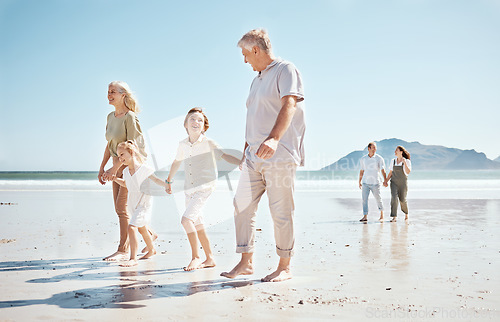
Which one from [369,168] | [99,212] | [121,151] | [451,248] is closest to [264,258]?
[121,151]

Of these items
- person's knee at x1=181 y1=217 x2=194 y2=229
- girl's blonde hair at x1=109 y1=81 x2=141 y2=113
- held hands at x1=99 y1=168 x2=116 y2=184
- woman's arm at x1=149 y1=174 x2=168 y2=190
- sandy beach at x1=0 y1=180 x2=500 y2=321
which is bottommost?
sandy beach at x1=0 y1=180 x2=500 y2=321

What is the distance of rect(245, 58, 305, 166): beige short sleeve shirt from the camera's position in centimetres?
362

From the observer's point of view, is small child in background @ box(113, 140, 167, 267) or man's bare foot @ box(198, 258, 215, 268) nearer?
man's bare foot @ box(198, 258, 215, 268)

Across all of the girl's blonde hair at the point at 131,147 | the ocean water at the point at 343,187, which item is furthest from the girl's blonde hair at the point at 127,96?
the ocean water at the point at 343,187

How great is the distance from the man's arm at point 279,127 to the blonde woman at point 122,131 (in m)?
2.34

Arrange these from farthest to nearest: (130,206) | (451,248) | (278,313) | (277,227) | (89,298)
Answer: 1. (451,248)
2. (130,206)
3. (277,227)
4. (89,298)
5. (278,313)

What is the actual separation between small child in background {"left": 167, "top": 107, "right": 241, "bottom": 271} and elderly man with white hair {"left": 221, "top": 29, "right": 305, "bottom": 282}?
790mm

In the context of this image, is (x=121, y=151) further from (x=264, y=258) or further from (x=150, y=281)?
(x=264, y=258)

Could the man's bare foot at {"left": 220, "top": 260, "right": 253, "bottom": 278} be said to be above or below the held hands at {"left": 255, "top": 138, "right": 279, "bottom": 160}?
below

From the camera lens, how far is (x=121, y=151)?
199 inches

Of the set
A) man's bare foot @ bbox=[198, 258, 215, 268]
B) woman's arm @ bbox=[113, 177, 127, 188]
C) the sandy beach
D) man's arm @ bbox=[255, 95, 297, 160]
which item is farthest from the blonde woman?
man's arm @ bbox=[255, 95, 297, 160]

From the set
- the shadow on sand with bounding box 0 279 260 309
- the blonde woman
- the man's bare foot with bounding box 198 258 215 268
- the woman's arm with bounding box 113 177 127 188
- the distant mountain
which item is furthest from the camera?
the distant mountain

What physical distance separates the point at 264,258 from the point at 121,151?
207cm

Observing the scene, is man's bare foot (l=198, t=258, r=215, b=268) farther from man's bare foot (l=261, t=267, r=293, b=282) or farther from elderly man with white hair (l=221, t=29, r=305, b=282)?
man's bare foot (l=261, t=267, r=293, b=282)
